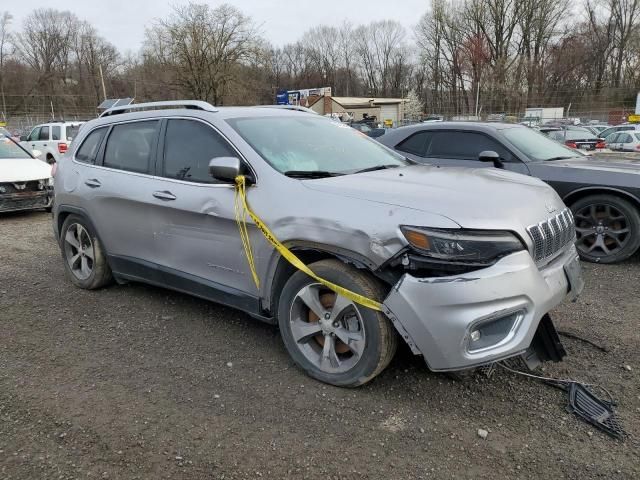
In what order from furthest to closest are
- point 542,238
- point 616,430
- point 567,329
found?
point 567,329 < point 542,238 < point 616,430

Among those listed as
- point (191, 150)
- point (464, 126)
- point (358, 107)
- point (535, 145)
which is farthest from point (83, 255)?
point (358, 107)

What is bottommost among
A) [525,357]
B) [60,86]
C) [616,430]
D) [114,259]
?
[616,430]

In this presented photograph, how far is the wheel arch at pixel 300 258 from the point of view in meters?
2.84

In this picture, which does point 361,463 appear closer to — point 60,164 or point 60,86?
point 60,164

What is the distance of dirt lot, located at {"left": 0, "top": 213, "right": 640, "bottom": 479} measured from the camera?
8.02 ft

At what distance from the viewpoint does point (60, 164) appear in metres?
5.06

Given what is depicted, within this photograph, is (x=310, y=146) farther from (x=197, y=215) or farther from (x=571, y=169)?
(x=571, y=169)

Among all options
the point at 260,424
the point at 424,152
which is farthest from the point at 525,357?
the point at 424,152

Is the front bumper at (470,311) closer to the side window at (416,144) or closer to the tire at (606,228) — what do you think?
the tire at (606,228)

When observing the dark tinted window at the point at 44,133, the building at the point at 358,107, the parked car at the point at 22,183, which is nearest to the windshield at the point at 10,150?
the parked car at the point at 22,183

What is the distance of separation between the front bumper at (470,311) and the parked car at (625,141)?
18.0m

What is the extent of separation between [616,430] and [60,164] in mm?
5061

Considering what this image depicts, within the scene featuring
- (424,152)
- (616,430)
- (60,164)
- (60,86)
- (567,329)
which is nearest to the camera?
(616,430)

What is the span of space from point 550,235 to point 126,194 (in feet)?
10.3
